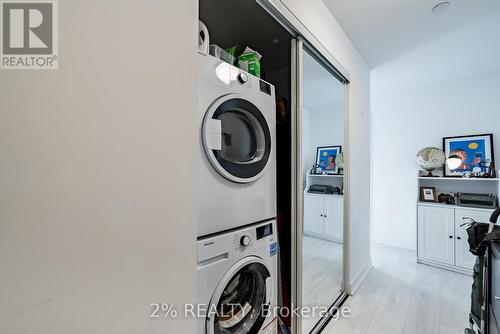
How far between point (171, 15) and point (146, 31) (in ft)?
0.41

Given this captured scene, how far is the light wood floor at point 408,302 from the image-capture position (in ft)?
5.65

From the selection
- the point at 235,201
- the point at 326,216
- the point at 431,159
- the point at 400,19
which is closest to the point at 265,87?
the point at 235,201

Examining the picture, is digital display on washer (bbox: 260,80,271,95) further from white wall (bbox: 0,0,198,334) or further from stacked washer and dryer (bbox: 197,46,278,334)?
white wall (bbox: 0,0,198,334)

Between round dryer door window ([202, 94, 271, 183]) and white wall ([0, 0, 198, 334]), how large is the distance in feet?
0.68

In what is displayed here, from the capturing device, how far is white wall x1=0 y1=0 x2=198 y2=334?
0.46 m

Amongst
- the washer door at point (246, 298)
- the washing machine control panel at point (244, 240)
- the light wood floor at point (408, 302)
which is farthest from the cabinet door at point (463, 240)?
the washing machine control panel at point (244, 240)

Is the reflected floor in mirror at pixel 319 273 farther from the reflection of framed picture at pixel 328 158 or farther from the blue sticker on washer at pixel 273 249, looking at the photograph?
the reflection of framed picture at pixel 328 158

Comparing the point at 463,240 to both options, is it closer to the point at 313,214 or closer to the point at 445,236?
the point at 445,236

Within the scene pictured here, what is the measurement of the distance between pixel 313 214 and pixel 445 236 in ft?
7.28

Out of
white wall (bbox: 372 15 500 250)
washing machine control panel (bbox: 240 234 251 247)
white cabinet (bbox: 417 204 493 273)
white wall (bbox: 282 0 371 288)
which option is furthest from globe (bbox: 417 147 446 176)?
washing machine control panel (bbox: 240 234 251 247)

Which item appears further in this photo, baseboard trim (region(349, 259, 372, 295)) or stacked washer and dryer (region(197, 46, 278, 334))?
baseboard trim (region(349, 259, 372, 295))

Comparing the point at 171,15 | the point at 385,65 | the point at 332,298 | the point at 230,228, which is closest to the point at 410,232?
the point at 332,298

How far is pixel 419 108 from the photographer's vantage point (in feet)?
11.0

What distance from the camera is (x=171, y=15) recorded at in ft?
2.33
